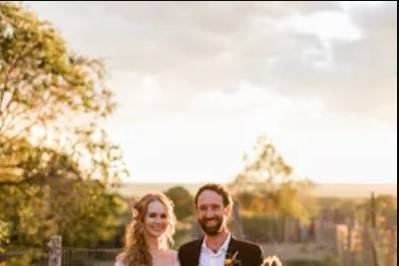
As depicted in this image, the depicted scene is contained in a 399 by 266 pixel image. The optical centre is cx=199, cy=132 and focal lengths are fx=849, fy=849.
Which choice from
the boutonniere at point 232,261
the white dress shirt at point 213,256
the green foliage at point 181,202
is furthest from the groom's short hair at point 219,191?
the green foliage at point 181,202

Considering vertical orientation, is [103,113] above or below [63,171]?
above

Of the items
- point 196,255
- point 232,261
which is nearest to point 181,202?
point 196,255

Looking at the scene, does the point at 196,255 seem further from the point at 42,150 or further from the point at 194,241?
the point at 42,150

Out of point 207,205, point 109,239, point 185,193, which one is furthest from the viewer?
point 185,193

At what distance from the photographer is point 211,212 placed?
5.99 m

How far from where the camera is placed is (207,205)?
19.7 ft

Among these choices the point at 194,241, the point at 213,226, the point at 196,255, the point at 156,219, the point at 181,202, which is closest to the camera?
the point at 213,226

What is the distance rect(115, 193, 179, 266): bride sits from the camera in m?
6.37

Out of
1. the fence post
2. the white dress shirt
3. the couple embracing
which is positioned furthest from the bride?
the fence post

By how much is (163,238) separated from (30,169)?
14.4 m

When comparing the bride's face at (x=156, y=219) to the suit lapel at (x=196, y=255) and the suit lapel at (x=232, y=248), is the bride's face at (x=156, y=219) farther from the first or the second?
the suit lapel at (x=232, y=248)

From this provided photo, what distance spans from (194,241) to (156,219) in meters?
0.35

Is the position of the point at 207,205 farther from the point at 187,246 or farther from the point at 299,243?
the point at 299,243

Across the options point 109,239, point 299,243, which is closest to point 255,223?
point 299,243
